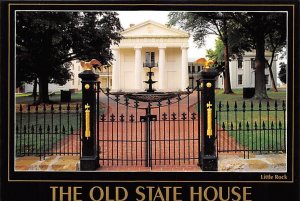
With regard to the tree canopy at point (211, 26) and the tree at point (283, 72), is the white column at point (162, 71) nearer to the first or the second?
the tree canopy at point (211, 26)

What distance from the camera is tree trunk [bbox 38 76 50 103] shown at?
23.7 feet

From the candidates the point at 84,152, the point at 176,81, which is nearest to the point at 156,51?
the point at 176,81

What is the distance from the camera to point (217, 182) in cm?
501

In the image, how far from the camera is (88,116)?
5738 millimetres

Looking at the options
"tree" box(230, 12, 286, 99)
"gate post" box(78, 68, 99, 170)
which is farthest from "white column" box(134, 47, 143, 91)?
"gate post" box(78, 68, 99, 170)

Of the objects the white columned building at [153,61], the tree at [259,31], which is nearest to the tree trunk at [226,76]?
the tree at [259,31]

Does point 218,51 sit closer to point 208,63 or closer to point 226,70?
point 226,70

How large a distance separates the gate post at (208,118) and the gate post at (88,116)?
178cm

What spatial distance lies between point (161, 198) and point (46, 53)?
7377 mm

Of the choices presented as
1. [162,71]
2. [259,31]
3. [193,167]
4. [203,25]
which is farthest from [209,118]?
[162,71]

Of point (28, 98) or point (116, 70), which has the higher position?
point (116, 70)

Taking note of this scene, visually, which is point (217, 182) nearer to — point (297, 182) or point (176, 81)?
point (297, 182)

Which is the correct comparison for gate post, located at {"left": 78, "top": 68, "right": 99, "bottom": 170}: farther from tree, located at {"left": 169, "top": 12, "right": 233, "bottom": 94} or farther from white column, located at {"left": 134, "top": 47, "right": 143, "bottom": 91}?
white column, located at {"left": 134, "top": 47, "right": 143, "bottom": 91}

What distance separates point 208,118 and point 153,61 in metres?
2.96
